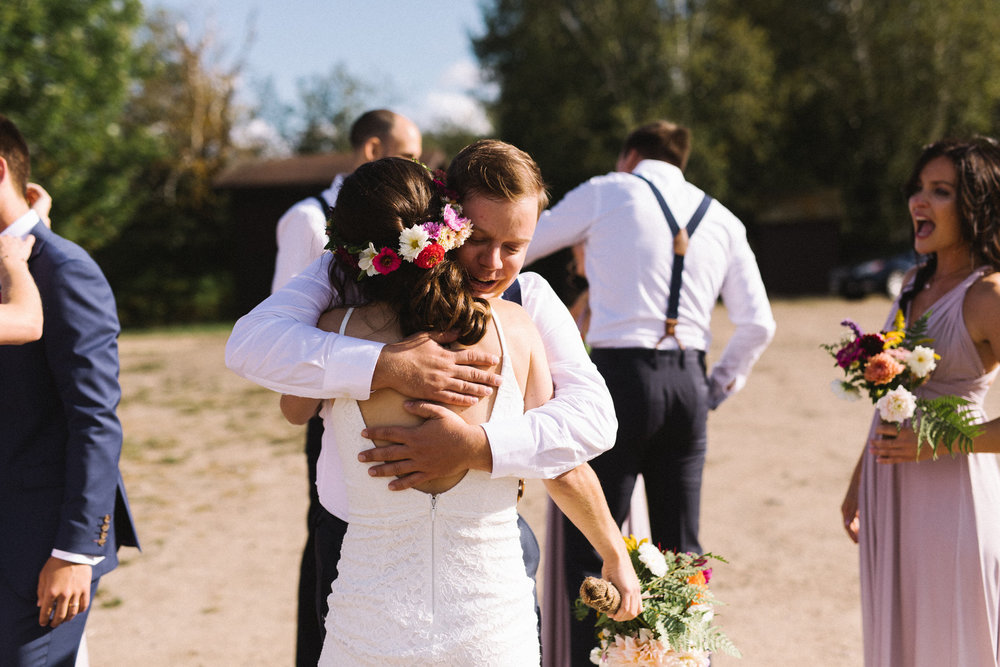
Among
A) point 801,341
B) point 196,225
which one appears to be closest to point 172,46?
point 196,225

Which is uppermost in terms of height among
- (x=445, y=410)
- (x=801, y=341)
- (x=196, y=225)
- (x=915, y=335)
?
(x=196, y=225)

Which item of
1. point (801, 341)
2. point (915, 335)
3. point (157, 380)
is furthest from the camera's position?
point (801, 341)

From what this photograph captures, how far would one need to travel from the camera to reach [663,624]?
224cm

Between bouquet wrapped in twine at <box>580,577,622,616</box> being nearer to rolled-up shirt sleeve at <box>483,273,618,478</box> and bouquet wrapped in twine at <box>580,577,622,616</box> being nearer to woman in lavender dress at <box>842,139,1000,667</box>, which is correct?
rolled-up shirt sleeve at <box>483,273,618,478</box>

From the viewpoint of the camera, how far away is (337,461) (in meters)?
1.92

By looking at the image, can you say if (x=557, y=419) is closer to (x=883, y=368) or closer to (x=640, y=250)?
(x=883, y=368)

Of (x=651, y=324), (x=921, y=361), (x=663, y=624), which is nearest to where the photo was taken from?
(x=663, y=624)

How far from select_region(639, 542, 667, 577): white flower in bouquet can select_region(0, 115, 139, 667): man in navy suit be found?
65.2 inches

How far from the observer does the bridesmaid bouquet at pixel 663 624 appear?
2219 mm

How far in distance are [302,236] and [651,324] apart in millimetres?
1648

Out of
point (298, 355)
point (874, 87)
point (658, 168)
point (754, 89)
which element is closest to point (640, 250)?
point (658, 168)

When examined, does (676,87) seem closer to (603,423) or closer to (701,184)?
(701,184)

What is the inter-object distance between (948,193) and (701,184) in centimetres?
2699

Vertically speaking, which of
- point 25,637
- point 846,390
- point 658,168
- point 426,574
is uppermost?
point 658,168
